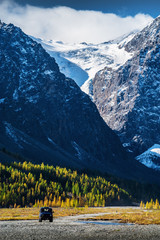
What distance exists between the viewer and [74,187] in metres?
159

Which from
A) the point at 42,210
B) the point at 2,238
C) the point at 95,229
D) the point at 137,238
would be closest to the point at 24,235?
the point at 2,238

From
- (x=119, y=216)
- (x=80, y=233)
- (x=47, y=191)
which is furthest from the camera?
(x=47, y=191)

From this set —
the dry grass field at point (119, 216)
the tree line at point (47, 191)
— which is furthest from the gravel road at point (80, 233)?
the tree line at point (47, 191)

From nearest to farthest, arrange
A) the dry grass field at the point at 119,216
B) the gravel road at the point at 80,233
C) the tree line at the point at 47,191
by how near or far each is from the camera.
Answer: the gravel road at the point at 80,233, the dry grass field at the point at 119,216, the tree line at the point at 47,191

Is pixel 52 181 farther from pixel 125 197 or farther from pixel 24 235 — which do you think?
pixel 24 235

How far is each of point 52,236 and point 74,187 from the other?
418 ft

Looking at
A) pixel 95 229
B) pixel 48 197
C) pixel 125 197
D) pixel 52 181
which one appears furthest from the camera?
pixel 125 197

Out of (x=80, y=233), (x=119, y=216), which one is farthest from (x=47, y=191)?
(x=80, y=233)

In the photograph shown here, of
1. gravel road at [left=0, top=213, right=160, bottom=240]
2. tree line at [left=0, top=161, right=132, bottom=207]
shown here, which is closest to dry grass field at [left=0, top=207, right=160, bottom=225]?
gravel road at [left=0, top=213, right=160, bottom=240]

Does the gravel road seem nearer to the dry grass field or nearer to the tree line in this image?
the dry grass field

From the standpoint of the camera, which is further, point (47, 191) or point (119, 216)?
point (47, 191)

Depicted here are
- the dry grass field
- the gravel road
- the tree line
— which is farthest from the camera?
the tree line

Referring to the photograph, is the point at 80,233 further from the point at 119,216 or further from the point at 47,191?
the point at 47,191

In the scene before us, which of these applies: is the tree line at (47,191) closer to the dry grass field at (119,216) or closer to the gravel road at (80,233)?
the dry grass field at (119,216)
